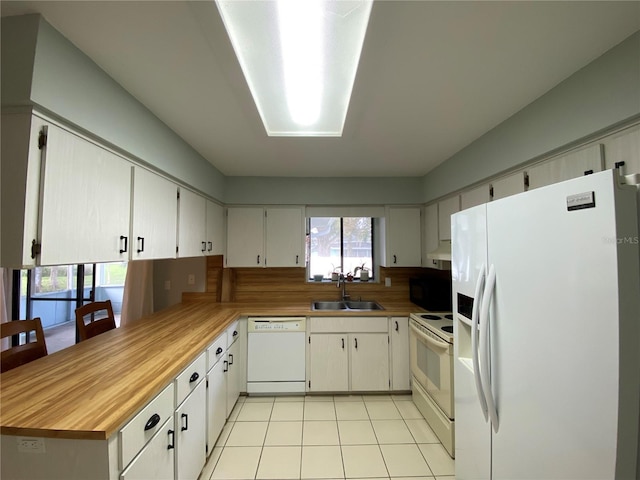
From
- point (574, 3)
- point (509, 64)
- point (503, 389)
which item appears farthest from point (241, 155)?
point (503, 389)

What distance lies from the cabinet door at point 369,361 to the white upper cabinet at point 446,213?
4.00 feet

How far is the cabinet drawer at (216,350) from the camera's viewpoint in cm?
192

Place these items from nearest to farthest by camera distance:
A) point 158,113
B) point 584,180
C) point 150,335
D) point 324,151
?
point 584,180, point 158,113, point 150,335, point 324,151

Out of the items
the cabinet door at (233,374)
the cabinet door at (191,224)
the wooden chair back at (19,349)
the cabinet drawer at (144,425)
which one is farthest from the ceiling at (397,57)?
the cabinet door at (233,374)

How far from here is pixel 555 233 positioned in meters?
0.83

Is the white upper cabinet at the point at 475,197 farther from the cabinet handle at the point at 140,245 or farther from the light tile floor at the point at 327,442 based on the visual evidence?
the cabinet handle at the point at 140,245

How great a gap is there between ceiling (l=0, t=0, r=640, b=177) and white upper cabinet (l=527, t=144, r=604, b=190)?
0.39 meters

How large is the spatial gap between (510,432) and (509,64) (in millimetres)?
1597

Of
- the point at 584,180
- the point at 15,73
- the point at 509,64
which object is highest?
the point at 509,64

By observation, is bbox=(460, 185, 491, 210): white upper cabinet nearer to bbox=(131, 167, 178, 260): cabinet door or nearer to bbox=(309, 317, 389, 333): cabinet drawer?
bbox=(309, 317, 389, 333): cabinet drawer

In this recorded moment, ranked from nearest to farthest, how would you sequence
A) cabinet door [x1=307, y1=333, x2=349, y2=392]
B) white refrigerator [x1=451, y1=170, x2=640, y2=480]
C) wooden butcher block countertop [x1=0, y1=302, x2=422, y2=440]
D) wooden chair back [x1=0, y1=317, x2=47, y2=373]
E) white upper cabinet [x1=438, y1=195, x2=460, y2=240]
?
1. white refrigerator [x1=451, y1=170, x2=640, y2=480]
2. wooden butcher block countertop [x1=0, y1=302, x2=422, y2=440]
3. wooden chair back [x1=0, y1=317, x2=47, y2=373]
4. white upper cabinet [x1=438, y1=195, x2=460, y2=240]
5. cabinet door [x1=307, y1=333, x2=349, y2=392]

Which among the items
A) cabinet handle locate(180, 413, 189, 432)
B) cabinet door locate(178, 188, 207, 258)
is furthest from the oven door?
cabinet door locate(178, 188, 207, 258)

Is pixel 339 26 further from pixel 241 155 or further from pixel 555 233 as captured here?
pixel 241 155

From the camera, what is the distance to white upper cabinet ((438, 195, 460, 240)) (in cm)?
248
